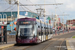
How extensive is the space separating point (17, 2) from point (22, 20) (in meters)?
6.61

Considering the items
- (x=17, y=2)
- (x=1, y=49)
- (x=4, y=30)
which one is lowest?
(x=1, y=49)

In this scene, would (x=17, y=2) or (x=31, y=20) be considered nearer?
(x=31, y=20)

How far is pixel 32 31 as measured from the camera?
24141 mm

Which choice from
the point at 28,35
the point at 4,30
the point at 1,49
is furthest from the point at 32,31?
the point at 1,49

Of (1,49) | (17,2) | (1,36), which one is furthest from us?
(17,2)

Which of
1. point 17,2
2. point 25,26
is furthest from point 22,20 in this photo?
point 17,2

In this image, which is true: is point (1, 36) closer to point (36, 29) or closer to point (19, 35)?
point (19, 35)

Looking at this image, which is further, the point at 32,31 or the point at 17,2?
the point at 17,2

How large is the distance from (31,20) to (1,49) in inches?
280

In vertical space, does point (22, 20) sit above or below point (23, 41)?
above

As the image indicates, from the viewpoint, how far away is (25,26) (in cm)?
2428

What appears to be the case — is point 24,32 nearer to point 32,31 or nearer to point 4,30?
point 32,31

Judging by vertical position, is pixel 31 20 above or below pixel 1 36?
above

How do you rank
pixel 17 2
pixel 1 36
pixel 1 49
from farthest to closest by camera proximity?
1. pixel 17 2
2. pixel 1 36
3. pixel 1 49
